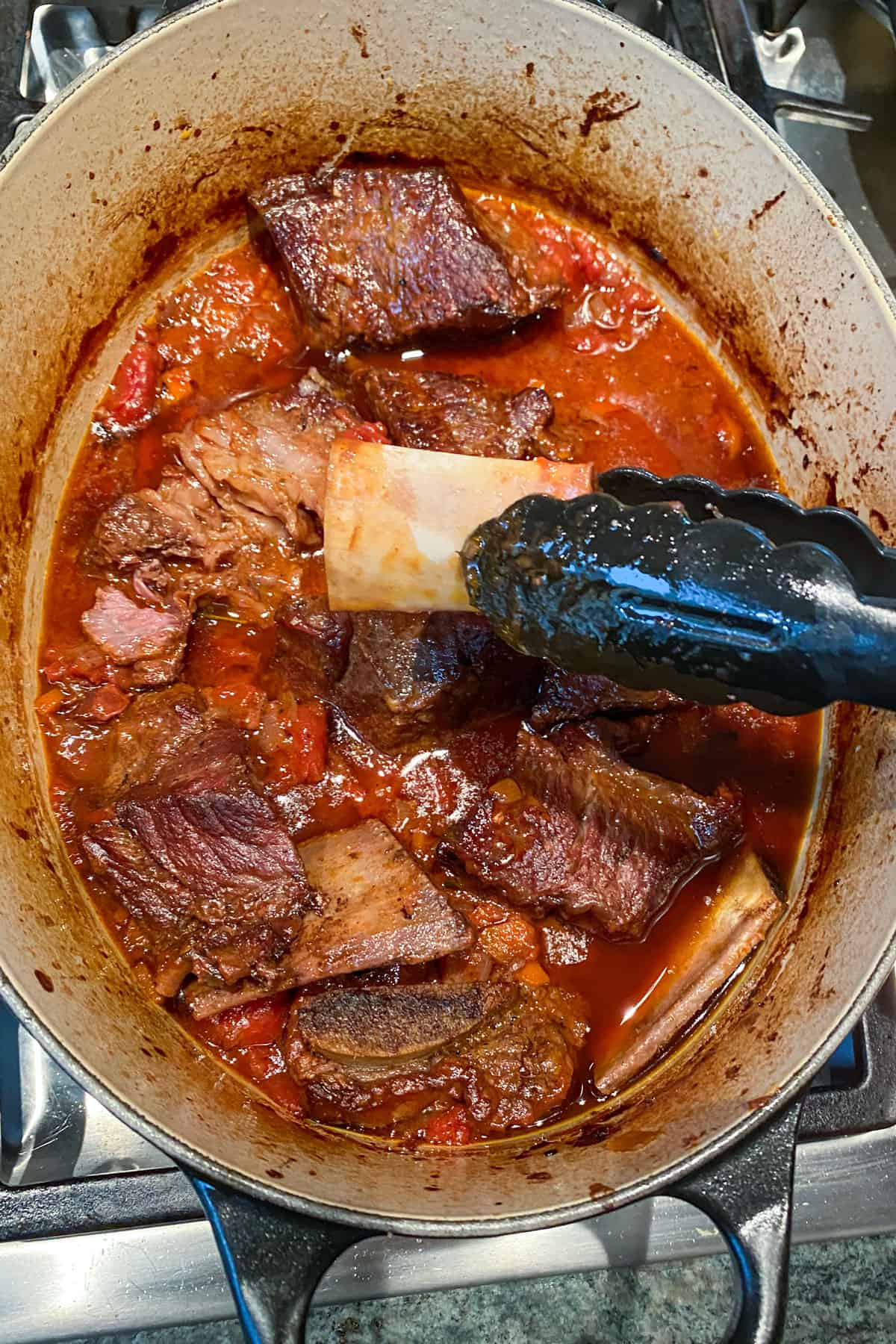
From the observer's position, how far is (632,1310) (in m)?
2.28

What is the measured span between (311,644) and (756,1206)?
140 cm

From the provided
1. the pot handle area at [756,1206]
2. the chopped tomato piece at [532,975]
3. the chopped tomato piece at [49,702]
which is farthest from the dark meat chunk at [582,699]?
the chopped tomato piece at [49,702]

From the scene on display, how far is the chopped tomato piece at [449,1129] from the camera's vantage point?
1983 mm

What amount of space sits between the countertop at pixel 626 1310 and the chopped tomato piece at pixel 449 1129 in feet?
1.61

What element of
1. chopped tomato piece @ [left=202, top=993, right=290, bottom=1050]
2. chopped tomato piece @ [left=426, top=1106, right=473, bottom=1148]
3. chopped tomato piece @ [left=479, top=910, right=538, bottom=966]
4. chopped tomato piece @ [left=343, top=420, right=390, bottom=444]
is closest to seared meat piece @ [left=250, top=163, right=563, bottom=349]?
chopped tomato piece @ [left=343, top=420, right=390, bottom=444]

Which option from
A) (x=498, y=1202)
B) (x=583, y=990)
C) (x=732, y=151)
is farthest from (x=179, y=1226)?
(x=732, y=151)

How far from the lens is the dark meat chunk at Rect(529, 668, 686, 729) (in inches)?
87.0

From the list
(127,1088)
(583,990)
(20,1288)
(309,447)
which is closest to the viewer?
(127,1088)

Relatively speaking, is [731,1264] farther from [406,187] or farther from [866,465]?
[406,187]

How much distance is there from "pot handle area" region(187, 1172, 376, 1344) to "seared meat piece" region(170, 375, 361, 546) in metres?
1.39

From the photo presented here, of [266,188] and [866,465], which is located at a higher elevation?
[266,188]

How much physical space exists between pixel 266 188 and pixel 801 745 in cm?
191

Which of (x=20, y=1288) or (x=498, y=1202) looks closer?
(x=498, y=1202)

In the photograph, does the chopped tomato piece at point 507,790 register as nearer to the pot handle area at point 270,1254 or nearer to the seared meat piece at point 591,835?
the seared meat piece at point 591,835
